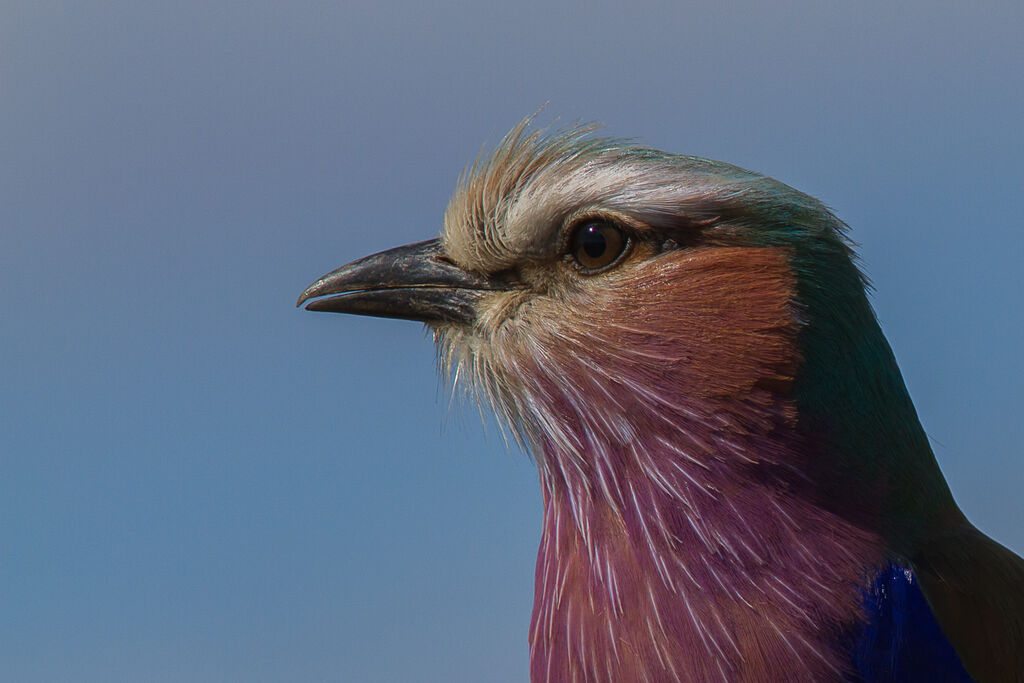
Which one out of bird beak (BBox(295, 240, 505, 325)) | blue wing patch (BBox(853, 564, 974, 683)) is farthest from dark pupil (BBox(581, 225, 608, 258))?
blue wing patch (BBox(853, 564, 974, 683))

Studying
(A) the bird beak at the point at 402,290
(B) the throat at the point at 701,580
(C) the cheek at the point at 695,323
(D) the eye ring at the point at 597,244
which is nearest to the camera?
(B) the throat at the point at 701,580

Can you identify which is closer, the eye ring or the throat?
the throat

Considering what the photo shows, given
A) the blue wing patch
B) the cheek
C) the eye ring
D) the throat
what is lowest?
the blue wing patch

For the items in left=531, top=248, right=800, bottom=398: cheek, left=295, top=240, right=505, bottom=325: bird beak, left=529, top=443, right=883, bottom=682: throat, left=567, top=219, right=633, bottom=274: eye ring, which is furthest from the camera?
left=295, top=240, right=505, bottom=325: bird beak

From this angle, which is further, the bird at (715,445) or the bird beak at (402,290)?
the bird beak at (402,290)

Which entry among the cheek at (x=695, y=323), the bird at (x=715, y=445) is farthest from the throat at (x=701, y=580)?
the cheek at (x=695, y=323)

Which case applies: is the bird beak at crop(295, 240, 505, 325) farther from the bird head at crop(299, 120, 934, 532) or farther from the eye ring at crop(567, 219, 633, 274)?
the eye ring at crop(567, 219, 633, 274)

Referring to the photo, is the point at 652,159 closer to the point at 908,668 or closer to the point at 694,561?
the point at 694,561

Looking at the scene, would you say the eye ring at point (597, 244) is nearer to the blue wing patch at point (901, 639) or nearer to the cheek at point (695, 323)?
the cheek at point (695, 323)

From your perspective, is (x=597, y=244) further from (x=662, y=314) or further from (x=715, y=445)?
(x=715, y=445)

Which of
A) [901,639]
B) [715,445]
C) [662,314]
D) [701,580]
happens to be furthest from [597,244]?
[901,639]
